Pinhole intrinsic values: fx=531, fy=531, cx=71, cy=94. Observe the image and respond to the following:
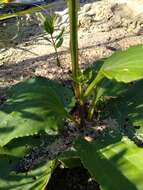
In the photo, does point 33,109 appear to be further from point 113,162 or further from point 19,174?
point 113,162

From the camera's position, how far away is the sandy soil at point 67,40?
2.44m

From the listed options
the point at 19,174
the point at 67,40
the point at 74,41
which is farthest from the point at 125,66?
the point at 67,40

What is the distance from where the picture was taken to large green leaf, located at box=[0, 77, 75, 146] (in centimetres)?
169

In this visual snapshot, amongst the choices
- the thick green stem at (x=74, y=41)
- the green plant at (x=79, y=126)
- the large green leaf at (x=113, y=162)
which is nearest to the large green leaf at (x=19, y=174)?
the green plant at (x=79, y=126)

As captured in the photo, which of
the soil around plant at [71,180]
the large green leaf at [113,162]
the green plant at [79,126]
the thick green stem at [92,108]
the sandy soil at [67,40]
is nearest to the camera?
the large green leaf at [113,162]

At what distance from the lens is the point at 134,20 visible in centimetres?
274

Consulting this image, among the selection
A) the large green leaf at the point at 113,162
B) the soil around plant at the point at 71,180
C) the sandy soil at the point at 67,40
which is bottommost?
the soil around plant at the point at 71,180

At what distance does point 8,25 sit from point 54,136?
1.22m

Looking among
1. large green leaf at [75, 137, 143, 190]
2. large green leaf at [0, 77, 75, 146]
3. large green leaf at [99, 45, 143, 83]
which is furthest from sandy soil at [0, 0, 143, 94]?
large green leaf at [75, 137, 143, 190]

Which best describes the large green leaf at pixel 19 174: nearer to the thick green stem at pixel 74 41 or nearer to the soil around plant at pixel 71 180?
the soil around plant at pixel 71 180

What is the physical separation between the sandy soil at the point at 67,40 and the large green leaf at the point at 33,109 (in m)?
0.42

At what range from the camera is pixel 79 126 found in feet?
6.45

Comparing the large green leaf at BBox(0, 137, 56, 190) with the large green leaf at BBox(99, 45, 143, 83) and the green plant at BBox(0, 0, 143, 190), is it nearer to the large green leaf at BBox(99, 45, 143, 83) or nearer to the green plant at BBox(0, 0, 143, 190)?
the green plant at BBox(0, 0, 143, 190)

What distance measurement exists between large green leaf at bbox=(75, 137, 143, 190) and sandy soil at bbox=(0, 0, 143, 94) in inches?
27.3
